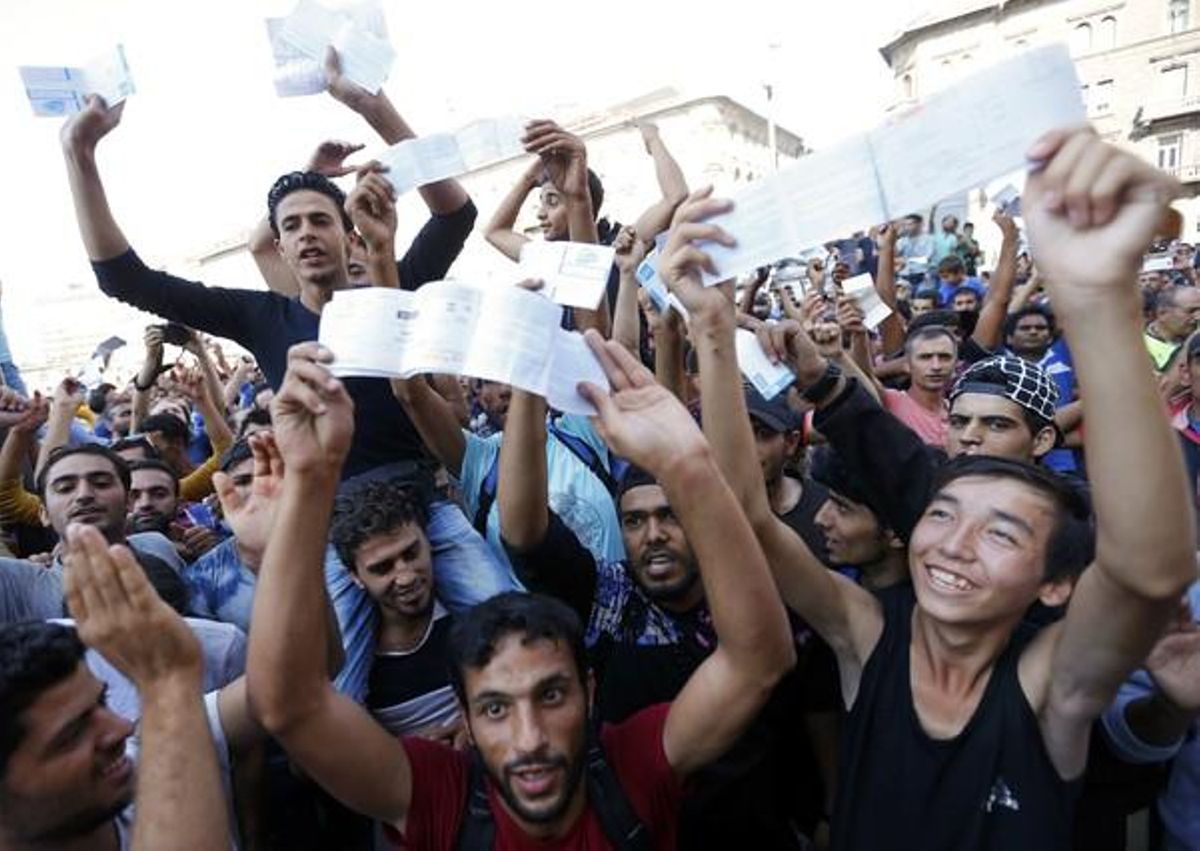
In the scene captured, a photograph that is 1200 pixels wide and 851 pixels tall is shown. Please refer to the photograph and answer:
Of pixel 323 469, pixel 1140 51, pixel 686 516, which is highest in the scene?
pixel 1140 51

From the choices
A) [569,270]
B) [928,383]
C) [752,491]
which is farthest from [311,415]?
[928,383]

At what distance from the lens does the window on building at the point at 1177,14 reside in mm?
34625

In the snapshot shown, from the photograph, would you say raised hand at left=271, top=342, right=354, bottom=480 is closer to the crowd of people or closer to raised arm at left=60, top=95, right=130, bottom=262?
the crowd of people

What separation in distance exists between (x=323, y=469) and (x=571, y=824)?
2.80 ft

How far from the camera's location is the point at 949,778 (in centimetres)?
154

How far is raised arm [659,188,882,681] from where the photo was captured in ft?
5.85

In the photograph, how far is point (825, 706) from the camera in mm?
2283

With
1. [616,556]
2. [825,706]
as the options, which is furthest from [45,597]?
[825,706]

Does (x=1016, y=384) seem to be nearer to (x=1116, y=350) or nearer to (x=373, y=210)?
(x=1116, y=350)

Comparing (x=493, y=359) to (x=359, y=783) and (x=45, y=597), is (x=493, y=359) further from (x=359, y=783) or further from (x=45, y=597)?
(x=45, y=597)

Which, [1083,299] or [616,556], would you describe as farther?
[616,556]

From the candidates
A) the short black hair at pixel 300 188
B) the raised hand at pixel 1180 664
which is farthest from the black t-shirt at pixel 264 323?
the raised hand at pixel 1180 664

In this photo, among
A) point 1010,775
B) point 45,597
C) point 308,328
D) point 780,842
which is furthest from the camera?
point 308,328

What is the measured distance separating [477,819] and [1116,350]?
1411mm
